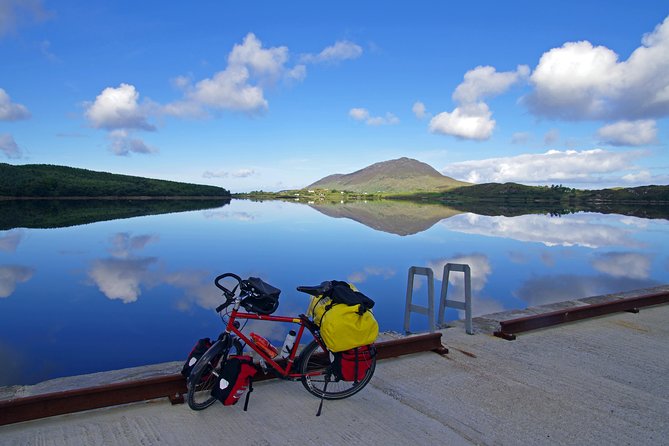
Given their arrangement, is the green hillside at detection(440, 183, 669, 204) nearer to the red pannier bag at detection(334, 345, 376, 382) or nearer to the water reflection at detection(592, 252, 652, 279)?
the water reflection at detection(592, 252, 652, 279)

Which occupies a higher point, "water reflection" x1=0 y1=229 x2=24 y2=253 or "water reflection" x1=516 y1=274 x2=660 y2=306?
"water reflection" x1=516 y1=274 x2=660 y2=306

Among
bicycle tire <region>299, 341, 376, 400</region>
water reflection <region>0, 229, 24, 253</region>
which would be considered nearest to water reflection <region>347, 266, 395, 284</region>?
bicycle tire <region>299, 341, 376, 400</region>

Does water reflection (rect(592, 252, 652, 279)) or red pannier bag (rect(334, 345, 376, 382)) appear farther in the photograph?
water reflection (rect(592, 252, 652, 279))

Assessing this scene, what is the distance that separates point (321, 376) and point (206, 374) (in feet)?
3.94

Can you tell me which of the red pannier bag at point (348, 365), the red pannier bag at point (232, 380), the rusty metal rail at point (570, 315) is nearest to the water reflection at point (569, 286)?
the rusty metal rail at point (570, 315)

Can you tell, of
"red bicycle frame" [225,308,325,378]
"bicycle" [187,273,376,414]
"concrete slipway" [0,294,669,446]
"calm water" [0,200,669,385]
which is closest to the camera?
"concrete slipway" [0,294,669,446]

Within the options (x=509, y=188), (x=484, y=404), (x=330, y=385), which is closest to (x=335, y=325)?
(x=330, y=385)

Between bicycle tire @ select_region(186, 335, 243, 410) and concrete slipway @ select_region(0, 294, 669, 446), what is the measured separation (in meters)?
0.12

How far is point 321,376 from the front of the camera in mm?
4906

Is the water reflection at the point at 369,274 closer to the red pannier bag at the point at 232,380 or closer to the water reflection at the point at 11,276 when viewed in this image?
the water reflection at the point at 11,276

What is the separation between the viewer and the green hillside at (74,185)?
422 ft

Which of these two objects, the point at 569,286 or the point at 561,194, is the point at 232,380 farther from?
the point at 561,194

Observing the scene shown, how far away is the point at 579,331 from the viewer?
7605mm

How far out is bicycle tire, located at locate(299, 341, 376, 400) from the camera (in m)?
4.82
